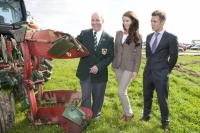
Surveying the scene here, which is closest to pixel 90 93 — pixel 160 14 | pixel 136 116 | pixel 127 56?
pixel 127 56

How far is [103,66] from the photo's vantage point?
336 cm

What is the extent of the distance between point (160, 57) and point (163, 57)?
0.16ft

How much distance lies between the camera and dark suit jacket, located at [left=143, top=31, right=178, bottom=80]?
3219 millimetres

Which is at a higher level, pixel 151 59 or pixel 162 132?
pixel 151 59

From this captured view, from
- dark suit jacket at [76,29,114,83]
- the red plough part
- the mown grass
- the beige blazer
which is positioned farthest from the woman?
the red plough part

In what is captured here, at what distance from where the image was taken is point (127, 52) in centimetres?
348

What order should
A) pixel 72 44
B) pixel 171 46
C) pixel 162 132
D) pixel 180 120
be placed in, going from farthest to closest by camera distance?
pixel 180 120 → pixel 162 132 → pixel 171 46 → pixel 72 44

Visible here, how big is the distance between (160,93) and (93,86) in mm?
1119

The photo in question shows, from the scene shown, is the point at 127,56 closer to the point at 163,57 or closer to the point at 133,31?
the point at 133,31

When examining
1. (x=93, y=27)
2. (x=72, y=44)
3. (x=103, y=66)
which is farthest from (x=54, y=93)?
(x=72, y=44)

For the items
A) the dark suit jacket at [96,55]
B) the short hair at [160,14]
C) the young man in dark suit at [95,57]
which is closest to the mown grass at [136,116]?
the young man in dark suit at [95,57]

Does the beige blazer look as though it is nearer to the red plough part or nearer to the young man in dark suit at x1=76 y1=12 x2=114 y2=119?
the young man in dark suit at x1=76 y1=12 x2=114 y2=119

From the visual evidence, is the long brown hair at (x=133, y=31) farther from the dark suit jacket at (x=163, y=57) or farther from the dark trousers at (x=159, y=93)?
the dark trousers at (x=159, y=93)

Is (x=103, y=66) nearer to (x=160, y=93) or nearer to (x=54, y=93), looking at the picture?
(x=160, y=93)
